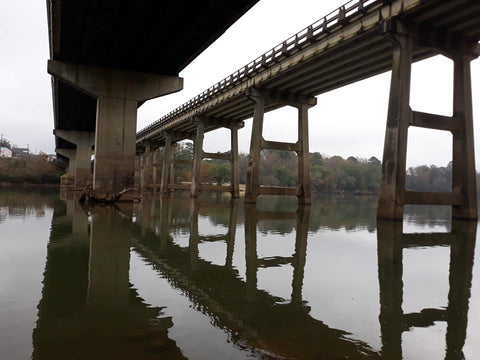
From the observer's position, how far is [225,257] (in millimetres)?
6562

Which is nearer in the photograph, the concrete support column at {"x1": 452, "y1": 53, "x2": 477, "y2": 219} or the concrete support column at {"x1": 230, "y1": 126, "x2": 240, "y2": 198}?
the concrete support column at {"x1": 452, "y1": 53, "x2": 477, "y2": 219}

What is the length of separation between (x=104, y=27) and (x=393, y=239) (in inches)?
635

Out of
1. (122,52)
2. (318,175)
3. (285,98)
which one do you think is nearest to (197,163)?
(285,98)

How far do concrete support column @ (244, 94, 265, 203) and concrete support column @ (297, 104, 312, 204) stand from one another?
352cm

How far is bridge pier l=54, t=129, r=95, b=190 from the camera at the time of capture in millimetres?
49478

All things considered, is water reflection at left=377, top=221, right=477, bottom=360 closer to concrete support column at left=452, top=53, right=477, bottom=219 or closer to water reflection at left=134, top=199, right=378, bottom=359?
water reflection at left=134, top=199, right=378, bottom=359

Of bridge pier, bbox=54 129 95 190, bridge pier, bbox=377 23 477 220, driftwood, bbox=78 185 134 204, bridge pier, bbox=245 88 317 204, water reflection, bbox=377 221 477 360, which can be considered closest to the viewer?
water reflection, bbox=377 221 477 360

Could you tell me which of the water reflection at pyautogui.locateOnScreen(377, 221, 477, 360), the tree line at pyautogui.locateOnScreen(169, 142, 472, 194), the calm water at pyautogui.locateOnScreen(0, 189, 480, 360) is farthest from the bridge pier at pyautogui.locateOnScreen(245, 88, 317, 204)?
the tree line at pyautogui.locateOnScreen(169, 142, 472, 194)

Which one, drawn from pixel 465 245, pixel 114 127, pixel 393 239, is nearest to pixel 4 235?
pixel 393 239

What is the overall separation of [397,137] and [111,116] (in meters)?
16.3

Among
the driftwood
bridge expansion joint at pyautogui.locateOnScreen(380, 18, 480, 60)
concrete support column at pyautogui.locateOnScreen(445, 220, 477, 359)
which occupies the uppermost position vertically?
bridge expansion joint at pyautogui.locateOnScreen(380, 18, 480, 60)

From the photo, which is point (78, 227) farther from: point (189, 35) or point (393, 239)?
point (189, 35)

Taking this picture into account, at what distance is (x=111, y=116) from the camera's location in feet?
71.5

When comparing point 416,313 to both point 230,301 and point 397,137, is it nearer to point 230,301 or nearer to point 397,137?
point 230,301
